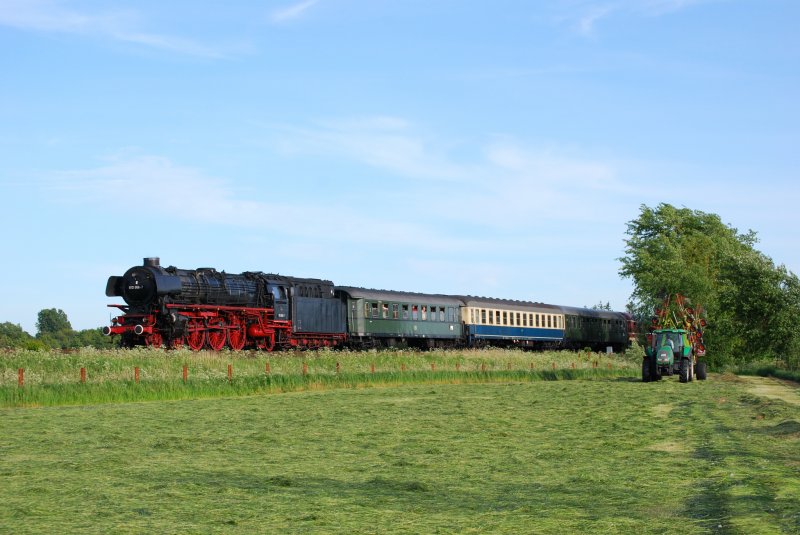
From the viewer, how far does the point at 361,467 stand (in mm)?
15164

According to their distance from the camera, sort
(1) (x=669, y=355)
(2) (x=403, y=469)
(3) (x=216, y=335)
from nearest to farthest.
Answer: (2) (x=403, y=469)
(1) (x=669, y=355)
(3) (x=216, y=335)

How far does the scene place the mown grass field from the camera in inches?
423

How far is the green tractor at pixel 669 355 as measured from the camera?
1544 inches

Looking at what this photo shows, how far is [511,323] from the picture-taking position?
65750 mm

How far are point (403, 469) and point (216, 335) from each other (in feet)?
102

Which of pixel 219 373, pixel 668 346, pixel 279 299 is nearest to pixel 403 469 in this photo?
pixel 219 373

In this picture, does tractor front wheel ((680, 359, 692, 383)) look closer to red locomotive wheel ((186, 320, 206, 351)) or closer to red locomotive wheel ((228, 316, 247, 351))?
red locomotive wheel ((228, 316, 247, 351))

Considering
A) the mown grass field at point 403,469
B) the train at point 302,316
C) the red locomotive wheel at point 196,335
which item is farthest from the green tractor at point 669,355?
the red locomotive wheel at point 196,335

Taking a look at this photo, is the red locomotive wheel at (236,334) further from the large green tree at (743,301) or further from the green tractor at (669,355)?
the large green tree at (743,301)

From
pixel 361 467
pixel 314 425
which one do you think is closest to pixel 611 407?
pixel 314 425

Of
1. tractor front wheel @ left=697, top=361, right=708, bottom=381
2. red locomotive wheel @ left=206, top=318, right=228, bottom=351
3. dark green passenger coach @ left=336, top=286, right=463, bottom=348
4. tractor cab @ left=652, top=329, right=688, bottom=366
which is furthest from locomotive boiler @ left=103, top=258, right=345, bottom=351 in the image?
tractor front wheel @ left=697, top=361, right=708, bottom=381

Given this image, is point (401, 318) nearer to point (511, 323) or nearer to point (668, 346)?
point (511, 323)

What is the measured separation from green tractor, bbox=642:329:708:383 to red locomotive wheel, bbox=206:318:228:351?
18944mm

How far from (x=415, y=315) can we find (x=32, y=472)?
43483mm
